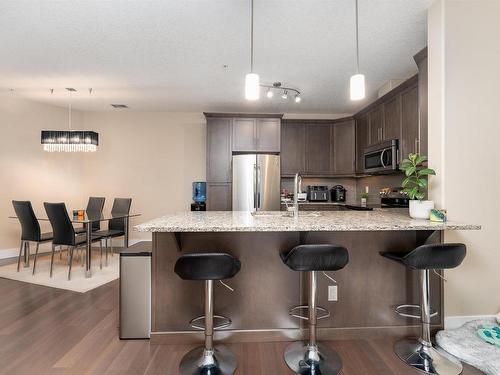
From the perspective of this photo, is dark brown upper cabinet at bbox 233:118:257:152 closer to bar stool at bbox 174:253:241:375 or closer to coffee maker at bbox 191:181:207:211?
coffee maker at bbox 191:181:207:211

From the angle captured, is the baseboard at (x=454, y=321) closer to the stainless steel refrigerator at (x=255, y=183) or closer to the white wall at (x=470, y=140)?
the white wall at (x=470, y=140)

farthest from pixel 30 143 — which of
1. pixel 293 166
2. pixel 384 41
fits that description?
pixel 384 41

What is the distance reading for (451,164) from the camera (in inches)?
83.6

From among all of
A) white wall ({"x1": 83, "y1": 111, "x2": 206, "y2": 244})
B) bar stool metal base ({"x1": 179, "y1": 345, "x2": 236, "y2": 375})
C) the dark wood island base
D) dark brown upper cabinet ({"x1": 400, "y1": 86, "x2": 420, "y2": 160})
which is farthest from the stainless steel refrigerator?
bar stool metal base ({"x1": 179, "y1": 345, "x2": 236, "y2": 375})

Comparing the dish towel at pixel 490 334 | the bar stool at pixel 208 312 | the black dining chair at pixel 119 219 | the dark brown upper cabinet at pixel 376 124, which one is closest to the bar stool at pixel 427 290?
the dish towel at pixel 490 334

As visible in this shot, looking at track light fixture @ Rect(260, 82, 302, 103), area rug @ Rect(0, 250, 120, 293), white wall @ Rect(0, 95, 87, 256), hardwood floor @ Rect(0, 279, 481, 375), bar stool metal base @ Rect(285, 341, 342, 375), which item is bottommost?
hardwood floor @ Rect(0, 279, 481, 375)

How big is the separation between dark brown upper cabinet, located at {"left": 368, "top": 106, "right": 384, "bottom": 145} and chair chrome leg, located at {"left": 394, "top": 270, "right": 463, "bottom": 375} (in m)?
2.55

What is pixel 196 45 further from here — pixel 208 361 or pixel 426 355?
pixel 426 355

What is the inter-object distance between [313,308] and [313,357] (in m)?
0.32

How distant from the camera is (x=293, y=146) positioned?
496cm

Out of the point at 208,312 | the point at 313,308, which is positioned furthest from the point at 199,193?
the point at 313,308

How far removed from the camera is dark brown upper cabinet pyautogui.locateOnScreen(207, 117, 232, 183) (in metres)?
4.58

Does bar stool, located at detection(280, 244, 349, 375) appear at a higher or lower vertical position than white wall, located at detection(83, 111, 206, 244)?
lower

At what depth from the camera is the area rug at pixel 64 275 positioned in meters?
3.17
